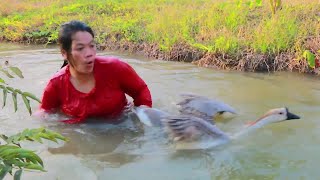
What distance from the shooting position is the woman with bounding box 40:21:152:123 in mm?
3225

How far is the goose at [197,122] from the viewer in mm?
2932

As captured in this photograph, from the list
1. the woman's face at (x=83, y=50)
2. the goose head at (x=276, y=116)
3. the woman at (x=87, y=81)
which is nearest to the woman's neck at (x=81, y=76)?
the woman at (x=87, y=81)

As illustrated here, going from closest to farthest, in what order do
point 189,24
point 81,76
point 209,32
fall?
point 81,76 → point 209,32 → point 189,24

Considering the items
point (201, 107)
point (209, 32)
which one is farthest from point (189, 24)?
point (201, 107)

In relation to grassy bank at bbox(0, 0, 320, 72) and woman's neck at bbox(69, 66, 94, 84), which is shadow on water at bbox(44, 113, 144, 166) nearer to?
woman's neck at bbox(69, 66, 94, 84)

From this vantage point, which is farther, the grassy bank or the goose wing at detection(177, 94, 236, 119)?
the grassy bank

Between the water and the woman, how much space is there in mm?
187

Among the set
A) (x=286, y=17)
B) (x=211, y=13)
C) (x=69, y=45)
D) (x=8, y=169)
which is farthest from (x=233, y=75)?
(x=8, y=169)

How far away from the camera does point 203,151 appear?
299cm

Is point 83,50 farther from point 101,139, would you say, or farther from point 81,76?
point 101,139

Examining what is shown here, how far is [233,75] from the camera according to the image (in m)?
5.41

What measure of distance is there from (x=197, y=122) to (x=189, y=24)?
4.39 meters

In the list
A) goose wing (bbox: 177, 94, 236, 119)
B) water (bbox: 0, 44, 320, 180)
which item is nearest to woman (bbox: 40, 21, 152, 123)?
water (bbox: 0, 44, 320, 180)

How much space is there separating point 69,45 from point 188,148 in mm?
1120
